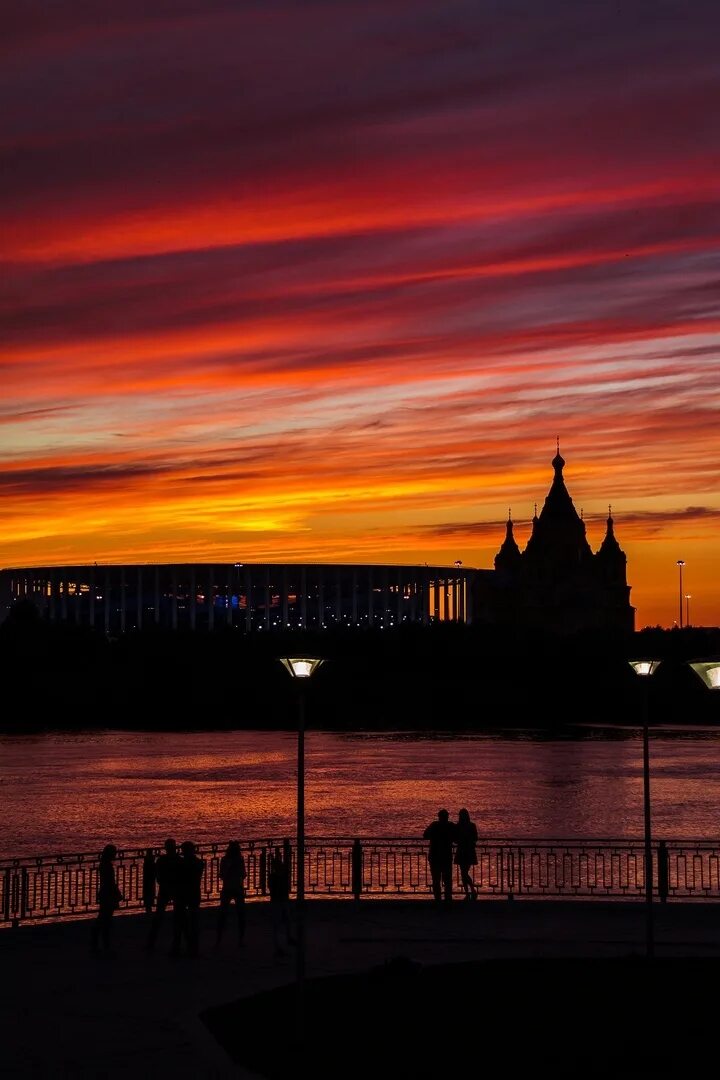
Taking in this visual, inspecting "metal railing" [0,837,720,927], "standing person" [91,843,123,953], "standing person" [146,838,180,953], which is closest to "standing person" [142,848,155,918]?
"metal railing" [0,837,720,927]

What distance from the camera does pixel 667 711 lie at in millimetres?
131625

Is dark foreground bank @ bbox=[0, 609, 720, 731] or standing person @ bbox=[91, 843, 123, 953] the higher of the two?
dark foreground bank @ bbox=[0, 609, 720, 731]

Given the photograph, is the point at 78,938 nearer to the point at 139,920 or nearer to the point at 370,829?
the point at 139,920

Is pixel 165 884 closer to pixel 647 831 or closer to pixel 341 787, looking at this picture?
pixel 647 831

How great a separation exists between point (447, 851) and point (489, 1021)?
943 centimetres

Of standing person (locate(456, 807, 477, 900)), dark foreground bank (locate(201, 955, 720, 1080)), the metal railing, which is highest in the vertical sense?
standing person (locate(456, 807, 477, 900))

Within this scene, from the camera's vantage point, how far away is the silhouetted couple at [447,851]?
95.7 feet

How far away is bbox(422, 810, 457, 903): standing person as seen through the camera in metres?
29.1

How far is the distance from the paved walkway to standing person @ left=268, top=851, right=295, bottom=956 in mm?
305

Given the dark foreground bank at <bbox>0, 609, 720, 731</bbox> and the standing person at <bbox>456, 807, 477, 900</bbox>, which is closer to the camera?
the standing person at <bbox>456, 807, 477, 900</bbox>

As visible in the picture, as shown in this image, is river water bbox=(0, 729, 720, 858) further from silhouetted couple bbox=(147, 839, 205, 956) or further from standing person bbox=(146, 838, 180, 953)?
silhouetted couple bbox=(147, 839, 205, 956)

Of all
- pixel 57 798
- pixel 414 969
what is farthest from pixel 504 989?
pixel 57 798

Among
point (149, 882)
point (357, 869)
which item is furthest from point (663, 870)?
point (149, 882)

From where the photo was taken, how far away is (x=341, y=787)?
66.9 metres
